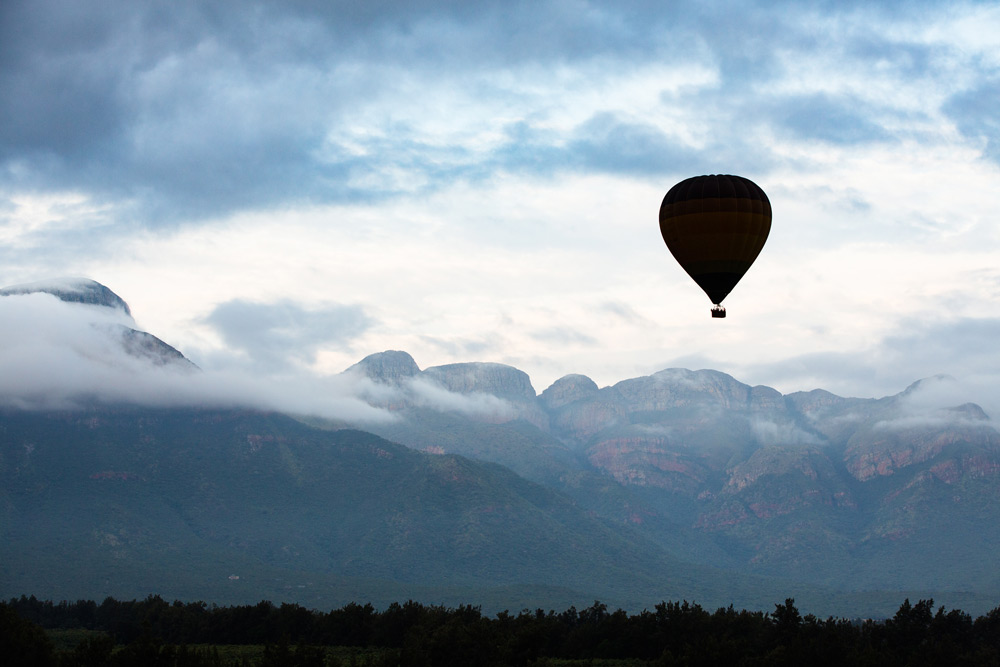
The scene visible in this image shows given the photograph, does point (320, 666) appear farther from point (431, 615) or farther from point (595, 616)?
point (595, 616)

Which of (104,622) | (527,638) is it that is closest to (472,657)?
(527,638)

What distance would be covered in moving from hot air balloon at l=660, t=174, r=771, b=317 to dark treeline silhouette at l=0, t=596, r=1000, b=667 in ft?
90.5

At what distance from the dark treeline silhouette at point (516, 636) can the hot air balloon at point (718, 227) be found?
90.5 ft

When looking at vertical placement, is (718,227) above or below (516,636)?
above

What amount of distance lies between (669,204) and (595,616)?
70058 mm

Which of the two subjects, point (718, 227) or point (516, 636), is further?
point (516, 636)

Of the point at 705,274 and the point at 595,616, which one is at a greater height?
the point at 705,274

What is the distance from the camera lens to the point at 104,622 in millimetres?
137125

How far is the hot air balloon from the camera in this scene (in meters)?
74.1

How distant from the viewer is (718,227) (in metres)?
74.1

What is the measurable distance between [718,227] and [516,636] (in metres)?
40.0

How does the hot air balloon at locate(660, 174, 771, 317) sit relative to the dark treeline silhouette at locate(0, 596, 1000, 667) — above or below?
above

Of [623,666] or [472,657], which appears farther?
[623,666]

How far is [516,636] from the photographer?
89.8m
